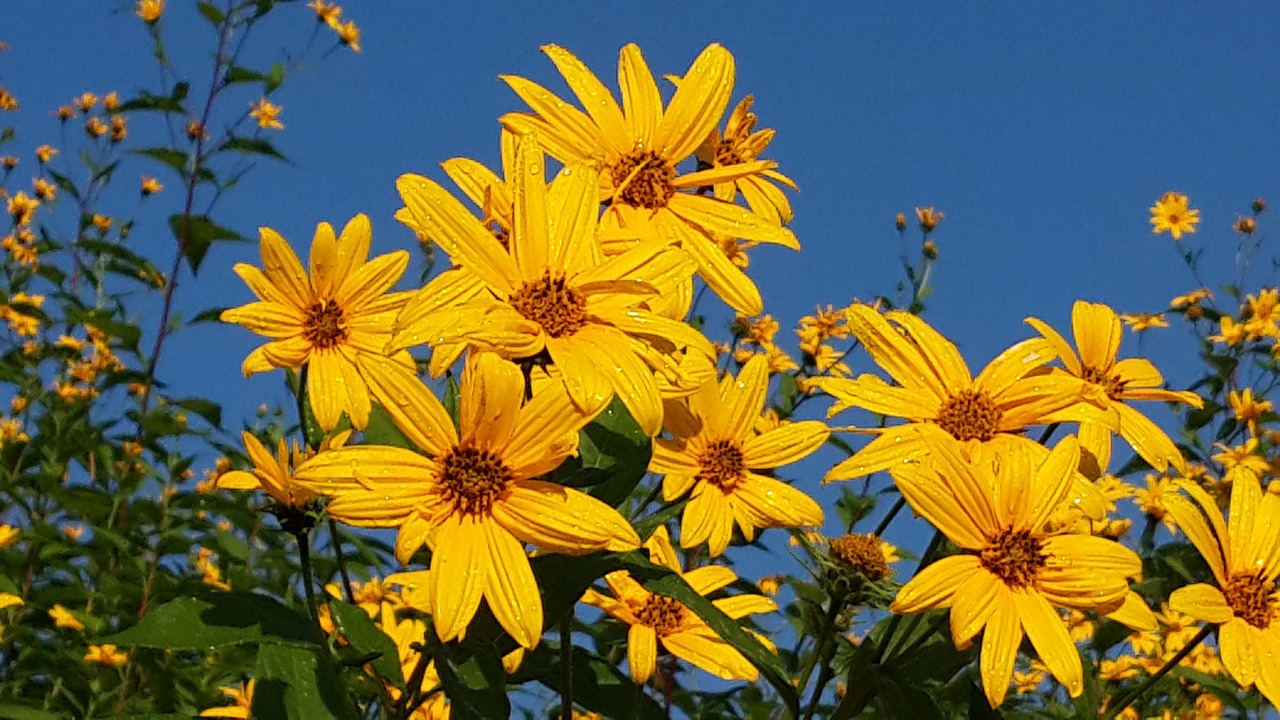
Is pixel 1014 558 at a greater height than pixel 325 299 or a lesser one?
lesser

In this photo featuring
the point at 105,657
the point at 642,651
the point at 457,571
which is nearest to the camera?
the point at 457,571

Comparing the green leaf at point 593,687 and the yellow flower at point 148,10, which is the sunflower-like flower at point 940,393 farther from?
the yellow flower at point 148,10

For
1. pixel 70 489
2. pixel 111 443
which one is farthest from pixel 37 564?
pixel 111 443

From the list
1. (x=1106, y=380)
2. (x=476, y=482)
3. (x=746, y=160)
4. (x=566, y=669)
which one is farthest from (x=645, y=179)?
(x=1106, y=380)

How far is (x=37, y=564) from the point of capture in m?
Result: 3.97

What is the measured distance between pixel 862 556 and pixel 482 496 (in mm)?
632

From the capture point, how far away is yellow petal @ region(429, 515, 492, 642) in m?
1.07

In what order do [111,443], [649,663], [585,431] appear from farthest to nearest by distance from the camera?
[111,443], [649,663], [585,431]

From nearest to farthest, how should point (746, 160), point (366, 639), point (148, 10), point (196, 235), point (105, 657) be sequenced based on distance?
point (366, 639) → point (746, 160) → point (105, 657) → point (196, 235) → point (148, 10)

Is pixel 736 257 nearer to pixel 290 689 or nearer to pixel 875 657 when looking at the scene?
pixel 875 657

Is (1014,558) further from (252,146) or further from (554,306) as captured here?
(252,146)

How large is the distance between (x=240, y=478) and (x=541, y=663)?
46cm

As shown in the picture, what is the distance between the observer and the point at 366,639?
1.33 m

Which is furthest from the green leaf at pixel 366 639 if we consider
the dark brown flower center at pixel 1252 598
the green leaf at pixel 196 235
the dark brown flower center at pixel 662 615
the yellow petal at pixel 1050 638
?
the green leaf at pixel 196 235
